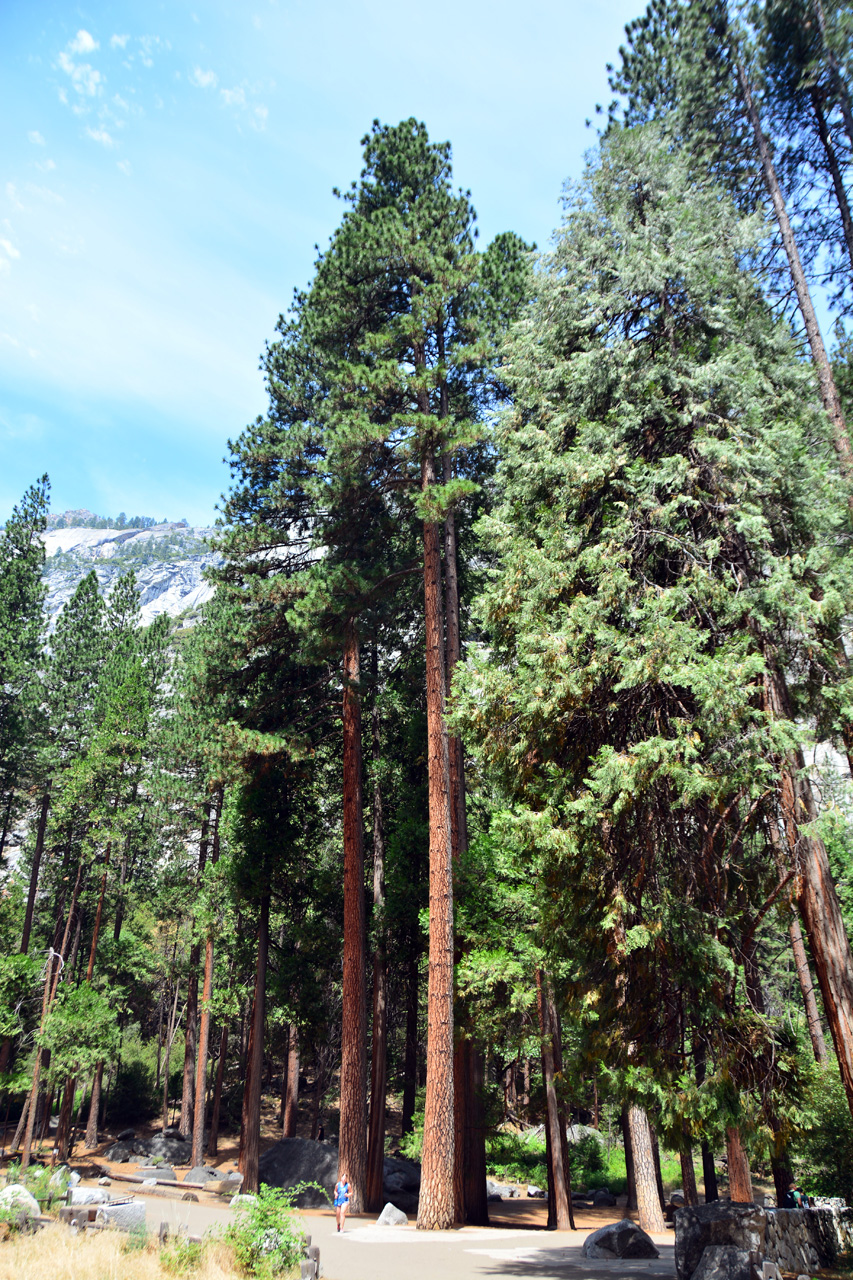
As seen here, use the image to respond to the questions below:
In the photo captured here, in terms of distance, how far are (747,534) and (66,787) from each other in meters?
32.1

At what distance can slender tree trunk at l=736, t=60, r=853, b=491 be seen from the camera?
32.3 ft

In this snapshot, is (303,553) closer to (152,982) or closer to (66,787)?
(66,787)

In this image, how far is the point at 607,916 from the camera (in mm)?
7961

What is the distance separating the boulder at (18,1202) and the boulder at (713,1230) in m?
7.98

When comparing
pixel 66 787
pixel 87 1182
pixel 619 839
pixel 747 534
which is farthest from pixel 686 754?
pixel 66 787

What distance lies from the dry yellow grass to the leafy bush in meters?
0.16

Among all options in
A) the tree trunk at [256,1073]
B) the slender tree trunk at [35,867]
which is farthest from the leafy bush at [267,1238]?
the slender tree trunk at [35,867]

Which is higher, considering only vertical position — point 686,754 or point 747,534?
point 747,534

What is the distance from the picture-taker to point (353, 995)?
1600 cm

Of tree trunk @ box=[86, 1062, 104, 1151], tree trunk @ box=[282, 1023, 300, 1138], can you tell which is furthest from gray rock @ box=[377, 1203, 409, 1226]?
tree trunk @ box=[86, 1062, 104, 1151]

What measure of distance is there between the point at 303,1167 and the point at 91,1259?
47.4 feet

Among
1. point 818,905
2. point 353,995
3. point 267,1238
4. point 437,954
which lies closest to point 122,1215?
point 267,1238

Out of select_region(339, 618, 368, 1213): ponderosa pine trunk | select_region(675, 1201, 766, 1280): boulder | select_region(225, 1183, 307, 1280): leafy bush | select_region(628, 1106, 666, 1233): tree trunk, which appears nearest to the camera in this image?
select_region(675, 1201, 766, 1280): boulder

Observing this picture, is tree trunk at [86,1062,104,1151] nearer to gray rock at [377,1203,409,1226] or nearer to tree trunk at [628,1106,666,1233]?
gray rock at [377,1203,409,1226]
